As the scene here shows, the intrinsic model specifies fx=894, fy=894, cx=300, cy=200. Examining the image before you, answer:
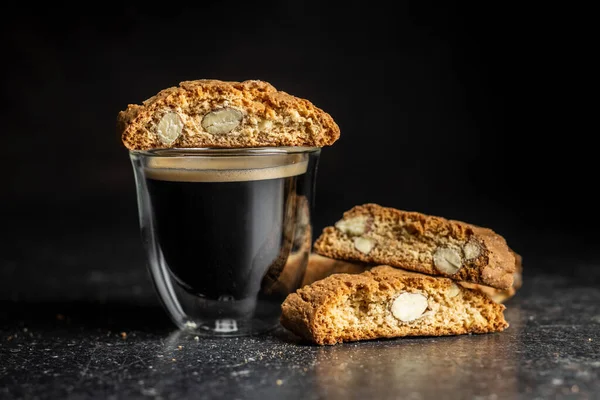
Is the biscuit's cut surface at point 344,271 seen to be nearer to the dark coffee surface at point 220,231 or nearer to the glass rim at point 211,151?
the dark coffee surface at point 220,231

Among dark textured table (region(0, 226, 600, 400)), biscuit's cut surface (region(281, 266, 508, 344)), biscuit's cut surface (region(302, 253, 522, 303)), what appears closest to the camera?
dark textured table (region(0, 226, 600, 400))

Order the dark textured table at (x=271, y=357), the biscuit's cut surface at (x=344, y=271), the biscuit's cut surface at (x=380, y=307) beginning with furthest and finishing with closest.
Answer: the biscuit's cut surface at (x=344, y=271) → the biscuit's cut surface at (x=380, y=307) → the dark textured table at (x=271, y=357)

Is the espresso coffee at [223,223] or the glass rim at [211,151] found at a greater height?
the glass rim at [211,151]

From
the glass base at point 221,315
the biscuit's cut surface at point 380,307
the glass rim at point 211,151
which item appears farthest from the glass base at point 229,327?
the glass rim at point 211,151

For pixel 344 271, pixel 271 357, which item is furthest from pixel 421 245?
pixel 271 357

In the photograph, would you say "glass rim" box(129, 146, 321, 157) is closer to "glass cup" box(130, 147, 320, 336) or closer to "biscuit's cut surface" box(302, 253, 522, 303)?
"glass cup" box(130, 147, 320, 336)

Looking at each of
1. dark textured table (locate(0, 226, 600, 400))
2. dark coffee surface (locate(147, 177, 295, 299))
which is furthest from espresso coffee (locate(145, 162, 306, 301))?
dark textured table (locate(0, 226, 600, 400))
